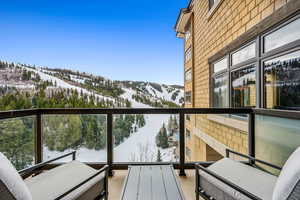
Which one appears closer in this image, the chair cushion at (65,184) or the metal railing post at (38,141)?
the chair cushion at (65,184)

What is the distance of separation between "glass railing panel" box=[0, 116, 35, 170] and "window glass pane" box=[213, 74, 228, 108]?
4.54m

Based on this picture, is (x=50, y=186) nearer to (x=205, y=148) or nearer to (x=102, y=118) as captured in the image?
(x=102, y=118)

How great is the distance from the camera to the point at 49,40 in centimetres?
1171

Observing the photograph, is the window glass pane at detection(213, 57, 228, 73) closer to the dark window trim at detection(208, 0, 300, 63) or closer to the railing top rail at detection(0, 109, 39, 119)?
the dark window trim at detection(208, 0, 300, 63)

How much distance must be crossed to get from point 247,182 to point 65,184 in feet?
6.20

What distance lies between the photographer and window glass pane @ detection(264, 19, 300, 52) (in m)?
2.68

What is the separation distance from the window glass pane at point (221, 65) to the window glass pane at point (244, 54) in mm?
442

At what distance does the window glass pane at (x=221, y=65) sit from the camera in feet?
17.3

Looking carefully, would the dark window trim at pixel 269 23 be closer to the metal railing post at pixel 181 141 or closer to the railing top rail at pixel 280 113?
the railing top rail at pixel 280 113

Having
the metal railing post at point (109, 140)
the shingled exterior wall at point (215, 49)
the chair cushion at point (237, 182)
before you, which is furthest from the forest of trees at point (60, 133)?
the chair cushion at point (237, 182)

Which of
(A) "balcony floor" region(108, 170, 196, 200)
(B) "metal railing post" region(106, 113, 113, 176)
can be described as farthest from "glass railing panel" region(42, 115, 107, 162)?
(A) "balcony floor" region(108, 170, 196, 200)

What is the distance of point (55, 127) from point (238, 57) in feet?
13.9

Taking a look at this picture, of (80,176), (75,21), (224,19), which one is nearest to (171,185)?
(80,176)

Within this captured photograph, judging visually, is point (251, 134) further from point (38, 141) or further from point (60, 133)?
point (38, 141)
